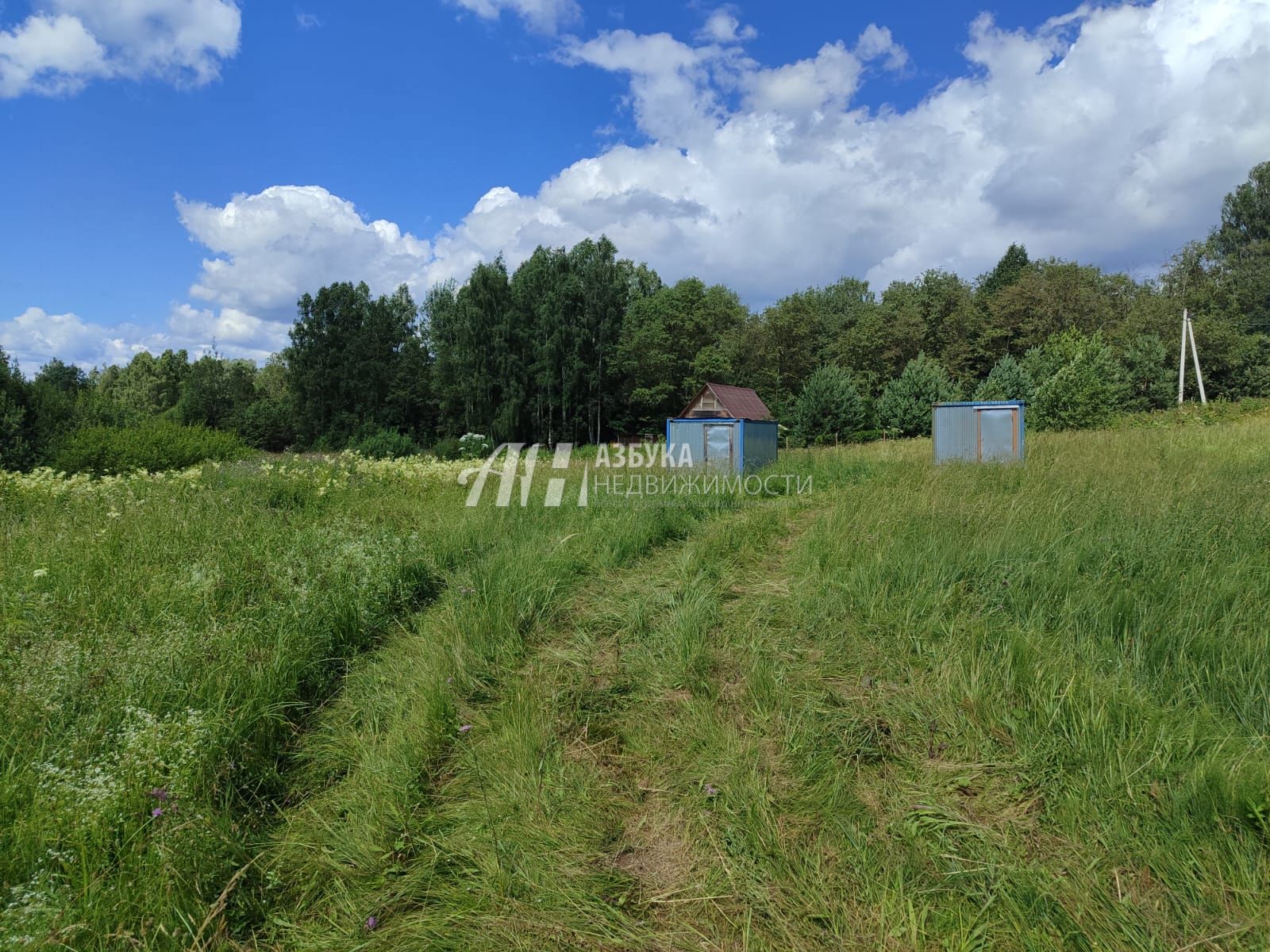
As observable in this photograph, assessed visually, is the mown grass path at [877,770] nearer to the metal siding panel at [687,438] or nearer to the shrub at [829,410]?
the metal siding panel at [687,438]

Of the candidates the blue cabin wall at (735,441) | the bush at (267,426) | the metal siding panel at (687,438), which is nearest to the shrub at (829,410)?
the blue cabin wall at (735,441)

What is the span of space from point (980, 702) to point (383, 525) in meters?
5.15

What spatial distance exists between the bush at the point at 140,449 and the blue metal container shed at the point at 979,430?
1586 centimetres

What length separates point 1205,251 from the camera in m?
36.7

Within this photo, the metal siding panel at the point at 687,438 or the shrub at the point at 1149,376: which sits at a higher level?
the shrub at the point at 1149,376

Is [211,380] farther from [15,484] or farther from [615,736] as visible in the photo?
[615,736]

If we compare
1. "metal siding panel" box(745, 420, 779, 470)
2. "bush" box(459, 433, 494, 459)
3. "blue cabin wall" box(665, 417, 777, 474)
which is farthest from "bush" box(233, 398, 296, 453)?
"metal siding panel" box(745, 420, 779, 470)

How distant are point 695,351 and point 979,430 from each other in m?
27.5

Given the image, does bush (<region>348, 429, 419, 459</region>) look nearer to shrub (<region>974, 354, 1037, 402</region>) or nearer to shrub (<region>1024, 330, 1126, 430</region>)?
shrub (<region>1024, 330, 1126, 430</region>)

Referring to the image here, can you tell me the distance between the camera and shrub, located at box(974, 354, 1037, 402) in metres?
24.7

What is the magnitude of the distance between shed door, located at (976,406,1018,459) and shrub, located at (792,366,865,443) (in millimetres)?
13985

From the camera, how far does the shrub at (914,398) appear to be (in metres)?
26.8

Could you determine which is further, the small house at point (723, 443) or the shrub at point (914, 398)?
the shrub at point (914, 398)

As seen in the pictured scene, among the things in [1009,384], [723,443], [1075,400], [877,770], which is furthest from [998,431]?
[1009,384]
